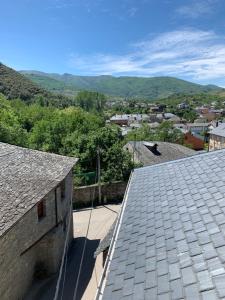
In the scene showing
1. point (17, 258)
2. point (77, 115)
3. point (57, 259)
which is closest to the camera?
point (17, 258)

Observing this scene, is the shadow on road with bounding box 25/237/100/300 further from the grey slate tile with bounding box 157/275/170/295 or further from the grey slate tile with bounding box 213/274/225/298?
the grey slate tile with bounding box 213/274/225/298

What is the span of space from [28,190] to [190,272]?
10448 millimetres

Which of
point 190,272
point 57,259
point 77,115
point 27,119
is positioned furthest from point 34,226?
point 27,119

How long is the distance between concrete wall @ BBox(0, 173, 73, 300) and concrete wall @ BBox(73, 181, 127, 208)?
8.15 meters

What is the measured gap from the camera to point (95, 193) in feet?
92.2

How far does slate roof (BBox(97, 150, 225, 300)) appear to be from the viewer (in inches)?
186

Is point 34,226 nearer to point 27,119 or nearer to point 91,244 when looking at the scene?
point 91,244

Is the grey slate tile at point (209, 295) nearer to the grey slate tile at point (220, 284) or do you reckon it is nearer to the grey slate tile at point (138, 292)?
the grey slate tile at point (220, 284)

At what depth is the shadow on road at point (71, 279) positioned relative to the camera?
1464 cm

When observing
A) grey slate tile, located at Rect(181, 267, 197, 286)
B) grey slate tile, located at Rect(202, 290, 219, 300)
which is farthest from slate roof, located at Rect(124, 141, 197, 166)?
grey slate tile, located at Rect(202, 290, 219, 300)

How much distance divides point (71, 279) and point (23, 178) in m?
5.60

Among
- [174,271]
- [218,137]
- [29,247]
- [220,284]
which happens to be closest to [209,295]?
[220,284]

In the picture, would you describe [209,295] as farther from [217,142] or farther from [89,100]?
[89,100]

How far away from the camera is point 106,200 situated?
28594mm
